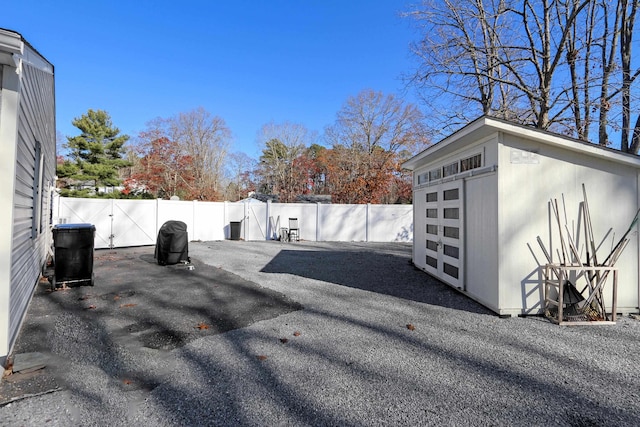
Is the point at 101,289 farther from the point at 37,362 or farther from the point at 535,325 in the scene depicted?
the point at 535,325

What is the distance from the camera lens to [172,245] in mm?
8180

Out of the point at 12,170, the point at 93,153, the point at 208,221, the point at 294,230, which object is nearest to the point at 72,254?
the point at 12,170

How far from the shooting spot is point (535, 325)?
4.15m

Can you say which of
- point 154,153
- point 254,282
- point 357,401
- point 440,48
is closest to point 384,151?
point 440,48

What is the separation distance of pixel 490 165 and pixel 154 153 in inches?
1025

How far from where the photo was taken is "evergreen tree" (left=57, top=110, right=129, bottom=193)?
2120cm

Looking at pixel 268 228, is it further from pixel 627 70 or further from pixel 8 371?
pixel 627 70

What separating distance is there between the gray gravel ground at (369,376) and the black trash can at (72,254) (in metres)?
2.06

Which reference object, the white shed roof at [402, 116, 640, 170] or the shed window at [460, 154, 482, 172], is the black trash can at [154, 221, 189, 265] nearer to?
the shed window at [460, 154, 482, 172]

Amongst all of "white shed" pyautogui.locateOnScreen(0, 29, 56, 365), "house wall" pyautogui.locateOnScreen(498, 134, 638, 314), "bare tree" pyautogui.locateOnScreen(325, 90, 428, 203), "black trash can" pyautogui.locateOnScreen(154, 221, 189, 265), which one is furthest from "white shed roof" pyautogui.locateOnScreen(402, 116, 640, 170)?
"bare tree" pyautogui.locateOnScreen(325, 90, 428, 203)

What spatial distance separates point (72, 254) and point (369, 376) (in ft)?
19.2

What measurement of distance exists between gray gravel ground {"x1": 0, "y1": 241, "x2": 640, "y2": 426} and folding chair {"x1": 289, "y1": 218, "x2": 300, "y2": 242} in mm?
11026

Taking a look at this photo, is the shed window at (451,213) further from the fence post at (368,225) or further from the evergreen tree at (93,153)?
the evergreen tree at (93,153)

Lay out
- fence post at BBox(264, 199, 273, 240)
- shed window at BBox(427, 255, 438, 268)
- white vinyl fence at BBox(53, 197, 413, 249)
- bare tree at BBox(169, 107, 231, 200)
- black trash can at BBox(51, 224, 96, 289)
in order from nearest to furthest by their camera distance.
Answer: black trash can at BBox(51, 224, 96, 289), shed window at BBox(427, 255, 438, 268), white vinyl fence at BBox(53, 197, 413, 249), fence post at BBox(264, 199, 273, 240), bare tree at BBox(169, 107, 231, 200)
